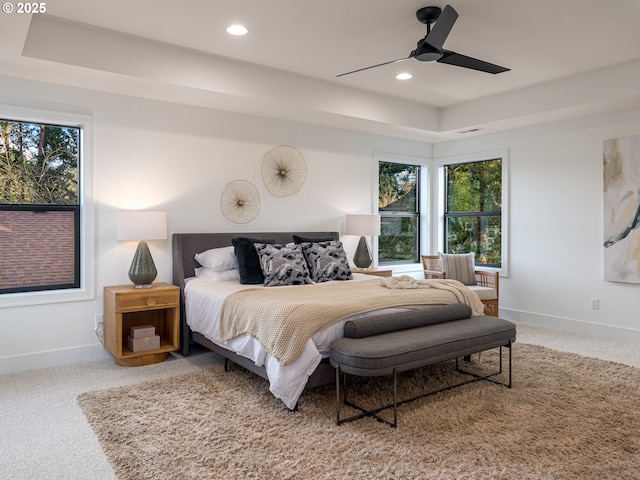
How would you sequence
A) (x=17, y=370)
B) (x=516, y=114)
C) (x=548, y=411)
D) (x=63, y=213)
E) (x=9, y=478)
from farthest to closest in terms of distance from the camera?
1. (x=516, y=114)
2. (x=63, y=213)
3. (x=17, y=370)
4. (x=548, y=411)
5. (x=9, y=478)

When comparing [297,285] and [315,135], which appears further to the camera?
[315,135]

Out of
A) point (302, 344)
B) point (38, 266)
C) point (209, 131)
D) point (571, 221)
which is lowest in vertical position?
point (302, 344)

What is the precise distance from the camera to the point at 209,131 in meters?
4.69

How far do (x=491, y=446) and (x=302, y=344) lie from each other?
1136 millimetres

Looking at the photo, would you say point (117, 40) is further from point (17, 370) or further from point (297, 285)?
point (17, 370)

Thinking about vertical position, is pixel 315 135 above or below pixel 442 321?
above

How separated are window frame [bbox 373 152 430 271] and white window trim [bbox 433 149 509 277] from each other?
0.17m

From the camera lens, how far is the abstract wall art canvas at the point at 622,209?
15.4ft

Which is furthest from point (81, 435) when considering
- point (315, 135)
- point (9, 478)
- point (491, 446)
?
point (315, 135)

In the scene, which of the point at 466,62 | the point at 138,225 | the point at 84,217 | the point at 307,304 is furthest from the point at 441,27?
the point at 84,217

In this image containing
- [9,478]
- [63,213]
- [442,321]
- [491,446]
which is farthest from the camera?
[63,213]

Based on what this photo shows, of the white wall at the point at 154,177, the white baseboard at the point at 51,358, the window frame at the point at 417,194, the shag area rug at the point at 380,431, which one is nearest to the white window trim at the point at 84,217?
the white wall at the point at 154,177

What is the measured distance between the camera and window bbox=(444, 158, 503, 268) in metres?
6.02

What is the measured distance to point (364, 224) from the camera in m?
5.50
